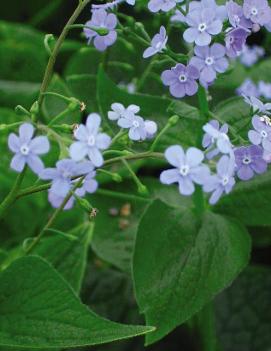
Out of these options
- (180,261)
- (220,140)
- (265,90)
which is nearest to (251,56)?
(265,90)

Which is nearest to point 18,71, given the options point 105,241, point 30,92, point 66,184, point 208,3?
point 30,92

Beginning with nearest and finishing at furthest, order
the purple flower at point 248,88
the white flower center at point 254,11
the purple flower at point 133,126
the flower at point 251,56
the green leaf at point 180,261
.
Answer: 1. the purple flower at point 133,126
2. the white flower center at point 254,11
3. the green leaf at point 180,261
4. the purple flower at point 248,88
5. the flower at point 251,56

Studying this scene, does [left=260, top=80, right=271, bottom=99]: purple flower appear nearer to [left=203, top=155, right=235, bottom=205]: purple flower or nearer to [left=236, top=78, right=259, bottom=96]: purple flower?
[left=236, top=78, right=259, bottom=96]: purple flower

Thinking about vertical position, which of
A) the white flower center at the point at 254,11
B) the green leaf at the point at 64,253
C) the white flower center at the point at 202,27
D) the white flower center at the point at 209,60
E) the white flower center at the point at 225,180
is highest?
the white flower center at the point at 254,11

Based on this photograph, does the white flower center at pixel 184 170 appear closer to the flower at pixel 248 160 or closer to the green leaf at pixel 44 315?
the flower at pixel 248 160

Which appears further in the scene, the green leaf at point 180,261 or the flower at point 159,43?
the green leaf at point 180,261

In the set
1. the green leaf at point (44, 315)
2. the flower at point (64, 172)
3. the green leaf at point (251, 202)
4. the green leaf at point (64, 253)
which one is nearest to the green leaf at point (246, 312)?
the green leaf at point (251, 202)

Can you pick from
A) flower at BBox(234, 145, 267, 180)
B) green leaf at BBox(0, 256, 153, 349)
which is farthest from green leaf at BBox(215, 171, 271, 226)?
green leaf at BBox(0, 256, 153, 349)

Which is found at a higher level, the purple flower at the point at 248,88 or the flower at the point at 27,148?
the flower at the point at 27,148
